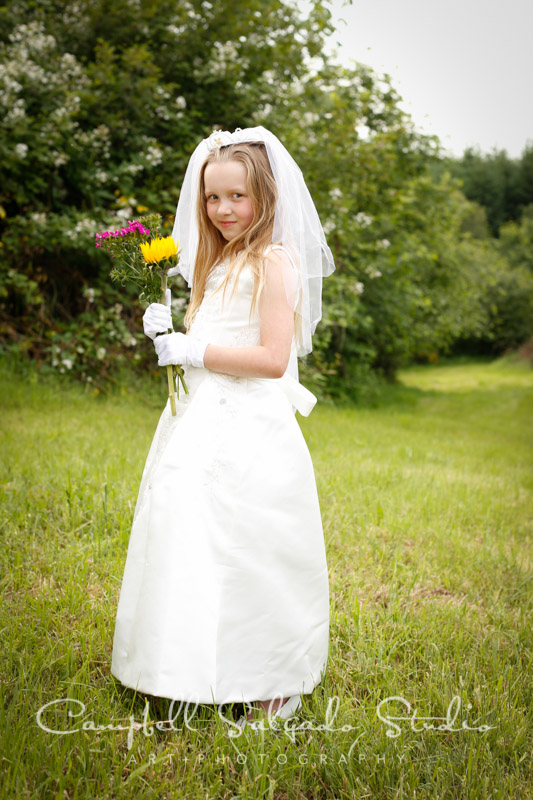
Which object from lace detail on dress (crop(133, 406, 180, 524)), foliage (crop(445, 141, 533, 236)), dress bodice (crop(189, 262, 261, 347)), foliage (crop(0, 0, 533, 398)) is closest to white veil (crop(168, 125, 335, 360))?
dress bodice (crop(189, 262, 261, 347))

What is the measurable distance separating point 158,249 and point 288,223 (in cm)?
47

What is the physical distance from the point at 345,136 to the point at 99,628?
20.4 ft

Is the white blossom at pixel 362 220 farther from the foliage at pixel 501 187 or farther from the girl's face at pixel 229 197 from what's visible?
the foliage at pixel 501 187

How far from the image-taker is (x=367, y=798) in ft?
5.42

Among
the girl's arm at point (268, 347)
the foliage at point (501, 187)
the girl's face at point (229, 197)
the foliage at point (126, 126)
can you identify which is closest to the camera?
the girl's arm at point (268, 347)

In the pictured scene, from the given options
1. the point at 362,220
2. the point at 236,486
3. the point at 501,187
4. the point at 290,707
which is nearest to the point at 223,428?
the point at 236,486

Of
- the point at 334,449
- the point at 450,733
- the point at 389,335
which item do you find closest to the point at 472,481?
the point at 334,449

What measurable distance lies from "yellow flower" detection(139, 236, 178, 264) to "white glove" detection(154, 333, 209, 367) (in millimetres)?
251

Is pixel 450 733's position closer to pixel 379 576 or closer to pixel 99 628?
pixel 379 576

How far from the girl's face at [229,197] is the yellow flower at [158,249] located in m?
0.29

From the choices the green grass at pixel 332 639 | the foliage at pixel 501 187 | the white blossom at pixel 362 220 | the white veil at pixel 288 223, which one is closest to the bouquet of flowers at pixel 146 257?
the white veil at pixel 288 223

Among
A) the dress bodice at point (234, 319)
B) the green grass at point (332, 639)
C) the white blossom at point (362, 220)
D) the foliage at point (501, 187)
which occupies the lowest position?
the green grass at point (332, 639)

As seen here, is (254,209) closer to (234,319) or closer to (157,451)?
(234,319)

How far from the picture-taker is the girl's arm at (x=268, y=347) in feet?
6.34
